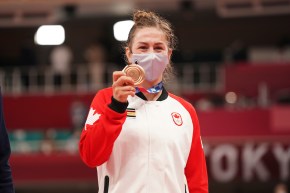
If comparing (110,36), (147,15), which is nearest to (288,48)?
(110,36)

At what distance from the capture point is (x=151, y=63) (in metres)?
2.94

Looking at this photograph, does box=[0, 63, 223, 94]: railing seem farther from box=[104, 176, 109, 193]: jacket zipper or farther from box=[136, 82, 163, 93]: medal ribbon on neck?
box=[104, 176, 109, 193]: jacket zipper

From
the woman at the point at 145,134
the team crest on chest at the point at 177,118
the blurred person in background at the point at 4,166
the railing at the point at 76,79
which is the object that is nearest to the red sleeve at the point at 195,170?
the woman at the point at 145,134

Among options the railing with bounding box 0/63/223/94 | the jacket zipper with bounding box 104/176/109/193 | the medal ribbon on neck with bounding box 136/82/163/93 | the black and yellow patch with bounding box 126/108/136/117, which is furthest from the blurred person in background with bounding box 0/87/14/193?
the railing with bounding box 0/63/223/94

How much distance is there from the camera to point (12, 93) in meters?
14.7

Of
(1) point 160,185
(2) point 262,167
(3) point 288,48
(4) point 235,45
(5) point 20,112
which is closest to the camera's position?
(1) point 160,185

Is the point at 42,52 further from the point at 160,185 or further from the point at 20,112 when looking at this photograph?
the point at 160,185

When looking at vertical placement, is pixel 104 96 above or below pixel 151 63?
below

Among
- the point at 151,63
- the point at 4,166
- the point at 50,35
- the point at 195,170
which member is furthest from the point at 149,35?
the point at 50,35

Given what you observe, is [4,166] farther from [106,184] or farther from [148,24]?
[148,24]

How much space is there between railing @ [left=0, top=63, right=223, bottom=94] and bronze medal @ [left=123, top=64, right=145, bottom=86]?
1190 centimetres

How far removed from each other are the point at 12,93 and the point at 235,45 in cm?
619

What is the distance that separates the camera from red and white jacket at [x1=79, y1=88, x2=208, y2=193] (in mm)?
2822

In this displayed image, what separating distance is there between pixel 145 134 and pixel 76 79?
42.1 feet
